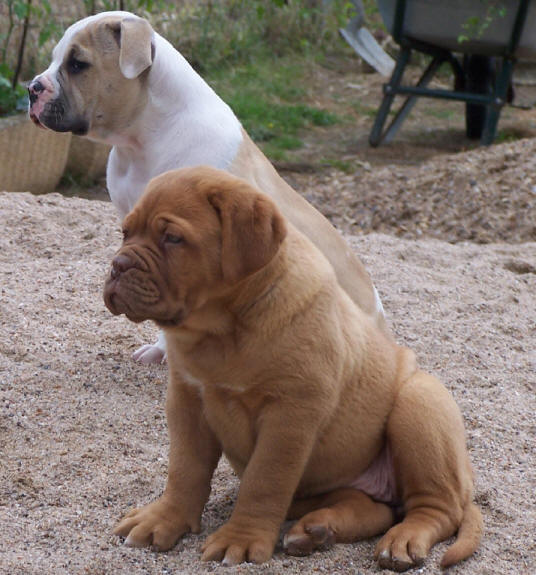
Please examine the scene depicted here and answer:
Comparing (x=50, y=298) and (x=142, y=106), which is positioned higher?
(x=142, y=106)

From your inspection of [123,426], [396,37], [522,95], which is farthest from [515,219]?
[522,95]

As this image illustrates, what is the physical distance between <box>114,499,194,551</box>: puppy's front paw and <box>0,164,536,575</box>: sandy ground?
36 mm

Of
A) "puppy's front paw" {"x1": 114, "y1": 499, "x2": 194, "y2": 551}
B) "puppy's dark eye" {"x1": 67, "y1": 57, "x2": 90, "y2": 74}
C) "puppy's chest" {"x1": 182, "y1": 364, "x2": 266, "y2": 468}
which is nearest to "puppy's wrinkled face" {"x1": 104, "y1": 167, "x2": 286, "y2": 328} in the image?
"puppy's chest" {"x1": 182, "y1": 364, "x2": 266, "y2": 468}

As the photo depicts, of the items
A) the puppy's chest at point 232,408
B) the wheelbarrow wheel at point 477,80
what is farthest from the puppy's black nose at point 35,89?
the wheelbarrow wheel at point 477,80

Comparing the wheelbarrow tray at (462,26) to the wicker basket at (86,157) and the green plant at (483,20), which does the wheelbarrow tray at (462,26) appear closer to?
the green plant at (483,20)

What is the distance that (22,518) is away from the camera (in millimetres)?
3414

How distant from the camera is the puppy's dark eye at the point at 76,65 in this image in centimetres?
479

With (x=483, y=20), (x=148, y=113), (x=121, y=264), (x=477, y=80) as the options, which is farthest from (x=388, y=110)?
(x=121, y=264)

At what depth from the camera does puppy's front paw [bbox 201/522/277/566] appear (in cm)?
302

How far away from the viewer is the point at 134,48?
4723 millimetres

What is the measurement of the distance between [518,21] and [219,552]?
8.10 m

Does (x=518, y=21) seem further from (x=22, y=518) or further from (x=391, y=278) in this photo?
(x=22, y=518)

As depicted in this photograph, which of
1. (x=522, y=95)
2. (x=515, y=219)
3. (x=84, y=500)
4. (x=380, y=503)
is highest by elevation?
(x=380, y=503)

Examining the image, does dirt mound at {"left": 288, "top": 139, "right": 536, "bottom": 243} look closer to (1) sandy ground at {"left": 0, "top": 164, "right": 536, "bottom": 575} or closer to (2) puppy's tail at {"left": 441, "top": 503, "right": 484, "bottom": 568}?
(1) sandy ground at {"left": 0, "top": 164, "right": 536, "bottom": 575}
